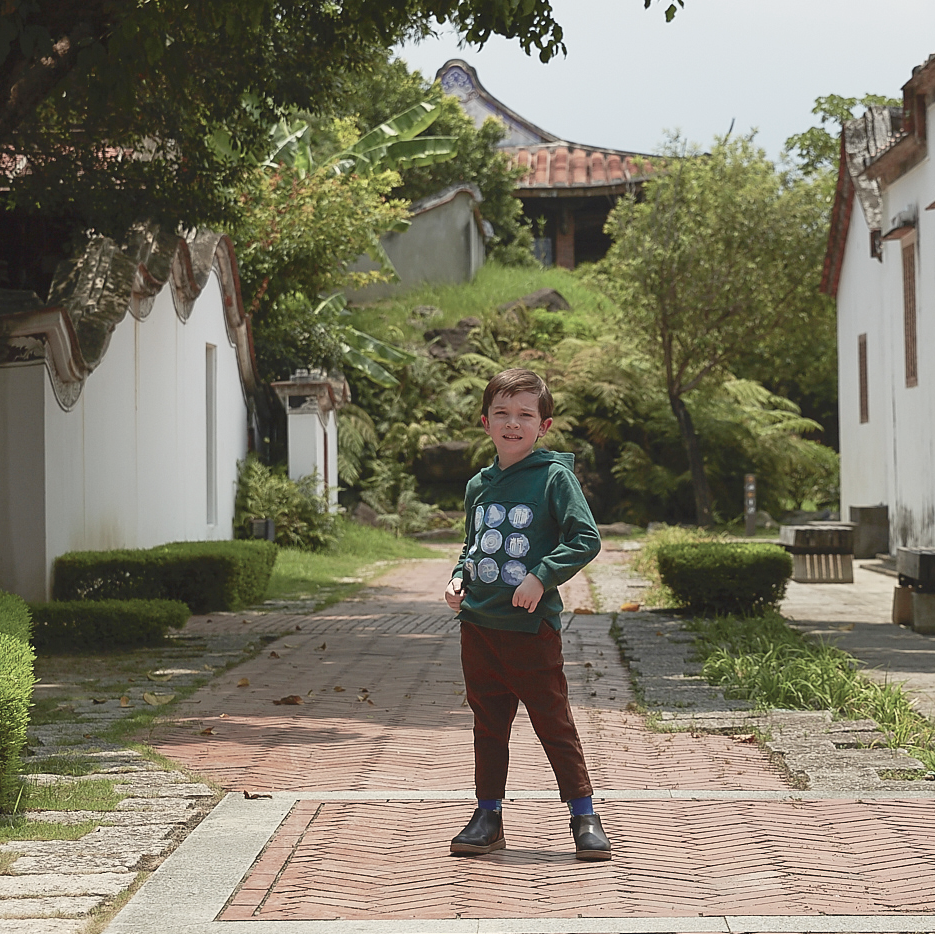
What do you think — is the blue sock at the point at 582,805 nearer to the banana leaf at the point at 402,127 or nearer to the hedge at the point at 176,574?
the hedge at the point at 176,574

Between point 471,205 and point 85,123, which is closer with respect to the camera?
point 85,123

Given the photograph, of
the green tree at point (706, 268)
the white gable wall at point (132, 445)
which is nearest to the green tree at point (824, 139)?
the green tree at point (706, 268)

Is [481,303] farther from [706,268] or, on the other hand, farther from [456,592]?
[456,592]

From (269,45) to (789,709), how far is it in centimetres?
857

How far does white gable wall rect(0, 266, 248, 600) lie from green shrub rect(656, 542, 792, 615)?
579cm

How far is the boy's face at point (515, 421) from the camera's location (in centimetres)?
430

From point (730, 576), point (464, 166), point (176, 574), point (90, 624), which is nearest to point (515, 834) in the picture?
point (90, 624)

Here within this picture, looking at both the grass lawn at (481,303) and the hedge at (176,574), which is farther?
the grass lawn at (481,303)

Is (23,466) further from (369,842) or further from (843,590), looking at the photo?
(843,590)

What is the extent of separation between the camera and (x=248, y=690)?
8000 mm

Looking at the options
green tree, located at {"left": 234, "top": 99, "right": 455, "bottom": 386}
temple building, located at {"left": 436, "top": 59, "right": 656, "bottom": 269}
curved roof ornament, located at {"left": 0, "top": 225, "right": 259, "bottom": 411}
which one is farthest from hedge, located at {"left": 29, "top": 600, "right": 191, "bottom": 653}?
temple building, located at {"left": 436, "top": 59, "right": 656, "bottom": 269}

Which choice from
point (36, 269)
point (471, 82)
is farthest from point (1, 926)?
point (471, 82)

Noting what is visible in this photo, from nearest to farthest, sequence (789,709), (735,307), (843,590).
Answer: (789,709)
(843,590)
(735,307)

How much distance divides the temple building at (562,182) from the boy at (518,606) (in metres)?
32.1
